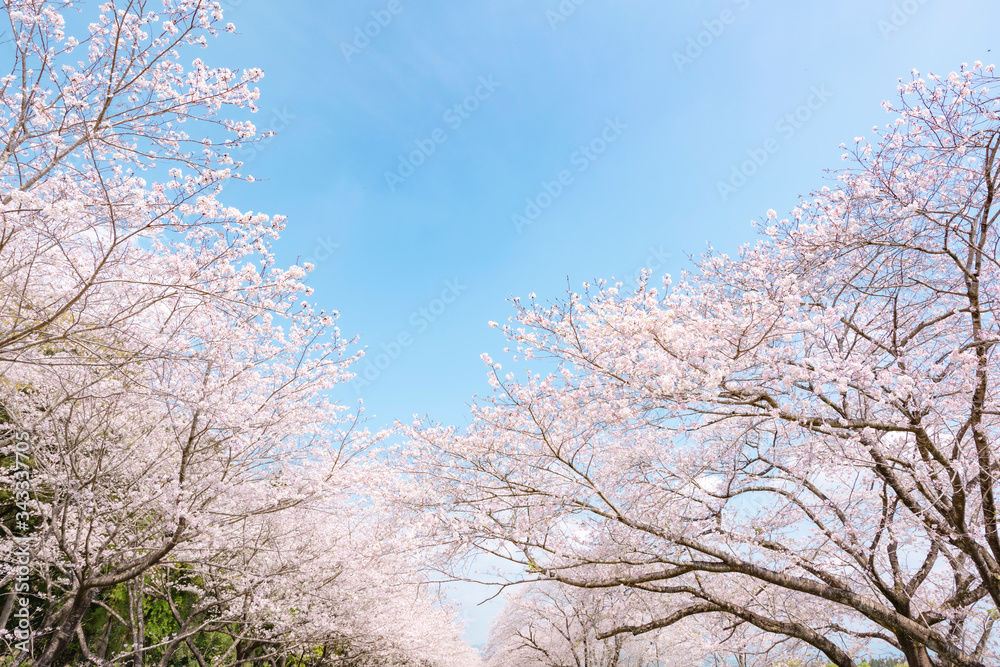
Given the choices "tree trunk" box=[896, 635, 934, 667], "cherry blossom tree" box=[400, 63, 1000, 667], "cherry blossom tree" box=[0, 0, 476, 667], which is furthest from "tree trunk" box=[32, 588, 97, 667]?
"tree trunk" box=[896, 635, 934, 667]

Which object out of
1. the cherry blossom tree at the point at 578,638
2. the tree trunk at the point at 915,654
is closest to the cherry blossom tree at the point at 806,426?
the tree trunk at the point at 915,654

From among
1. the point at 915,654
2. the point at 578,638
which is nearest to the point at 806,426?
the point at 915,654

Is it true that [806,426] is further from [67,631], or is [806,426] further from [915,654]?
[67,631]

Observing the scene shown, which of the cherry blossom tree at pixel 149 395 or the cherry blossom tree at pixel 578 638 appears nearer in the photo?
the cherry blossom tree at pixel 149 395

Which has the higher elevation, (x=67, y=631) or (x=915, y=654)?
(x=915, y=654)

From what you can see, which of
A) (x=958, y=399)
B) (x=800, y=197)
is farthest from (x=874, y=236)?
(x=958, y=399)

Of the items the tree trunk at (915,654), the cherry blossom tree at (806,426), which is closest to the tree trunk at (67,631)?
the cherry blossom tree at (806,426)

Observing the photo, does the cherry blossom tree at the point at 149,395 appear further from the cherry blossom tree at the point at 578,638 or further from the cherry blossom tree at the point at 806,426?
the cherry blossom tree at the point at 578,638

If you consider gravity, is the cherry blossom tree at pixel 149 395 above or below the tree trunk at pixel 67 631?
above

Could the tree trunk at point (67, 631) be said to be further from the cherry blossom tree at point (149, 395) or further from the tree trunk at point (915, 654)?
the tree trunk at point (915, 654)

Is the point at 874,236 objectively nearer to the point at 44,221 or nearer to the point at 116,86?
the point at 116,86

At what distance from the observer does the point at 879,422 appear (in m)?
4.91

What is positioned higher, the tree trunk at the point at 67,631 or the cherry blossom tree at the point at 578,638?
the cherry blossom tree at the point at 578,638

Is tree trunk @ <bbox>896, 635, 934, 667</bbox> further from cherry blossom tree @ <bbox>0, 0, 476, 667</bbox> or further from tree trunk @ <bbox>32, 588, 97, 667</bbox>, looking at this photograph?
tree trunk @ <bbox>32, 588, 97, 667</bbox>
